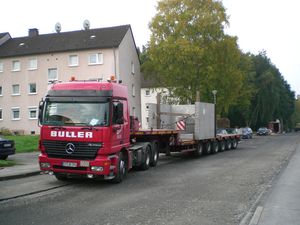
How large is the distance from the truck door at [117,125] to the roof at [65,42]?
34.4 metres

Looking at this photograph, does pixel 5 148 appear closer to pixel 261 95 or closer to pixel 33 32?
pixel 33 32

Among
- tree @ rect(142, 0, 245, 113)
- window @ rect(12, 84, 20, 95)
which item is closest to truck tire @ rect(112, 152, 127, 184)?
tree @ rect(142, 0, 245, 113)

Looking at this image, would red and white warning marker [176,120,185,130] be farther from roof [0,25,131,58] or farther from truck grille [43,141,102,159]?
roof [0,25,131,58]

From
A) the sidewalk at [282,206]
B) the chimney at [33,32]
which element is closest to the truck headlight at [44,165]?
the sidewalk at [282,206]

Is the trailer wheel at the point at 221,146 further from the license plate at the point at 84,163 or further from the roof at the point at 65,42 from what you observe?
the roof at the point at 65,42

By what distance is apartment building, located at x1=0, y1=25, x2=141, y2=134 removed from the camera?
4909 centimetres

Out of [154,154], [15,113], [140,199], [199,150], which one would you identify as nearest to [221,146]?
[199,150]

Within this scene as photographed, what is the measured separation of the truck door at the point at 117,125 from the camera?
1346 centimetres

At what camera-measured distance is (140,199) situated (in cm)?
1111

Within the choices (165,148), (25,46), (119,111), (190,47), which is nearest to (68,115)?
(119,111)

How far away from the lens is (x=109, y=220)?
28.5ft

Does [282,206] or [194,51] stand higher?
[194,51]

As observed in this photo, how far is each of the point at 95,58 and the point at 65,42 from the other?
5100mm

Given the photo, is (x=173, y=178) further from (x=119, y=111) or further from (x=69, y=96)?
(x=69, y=96)
